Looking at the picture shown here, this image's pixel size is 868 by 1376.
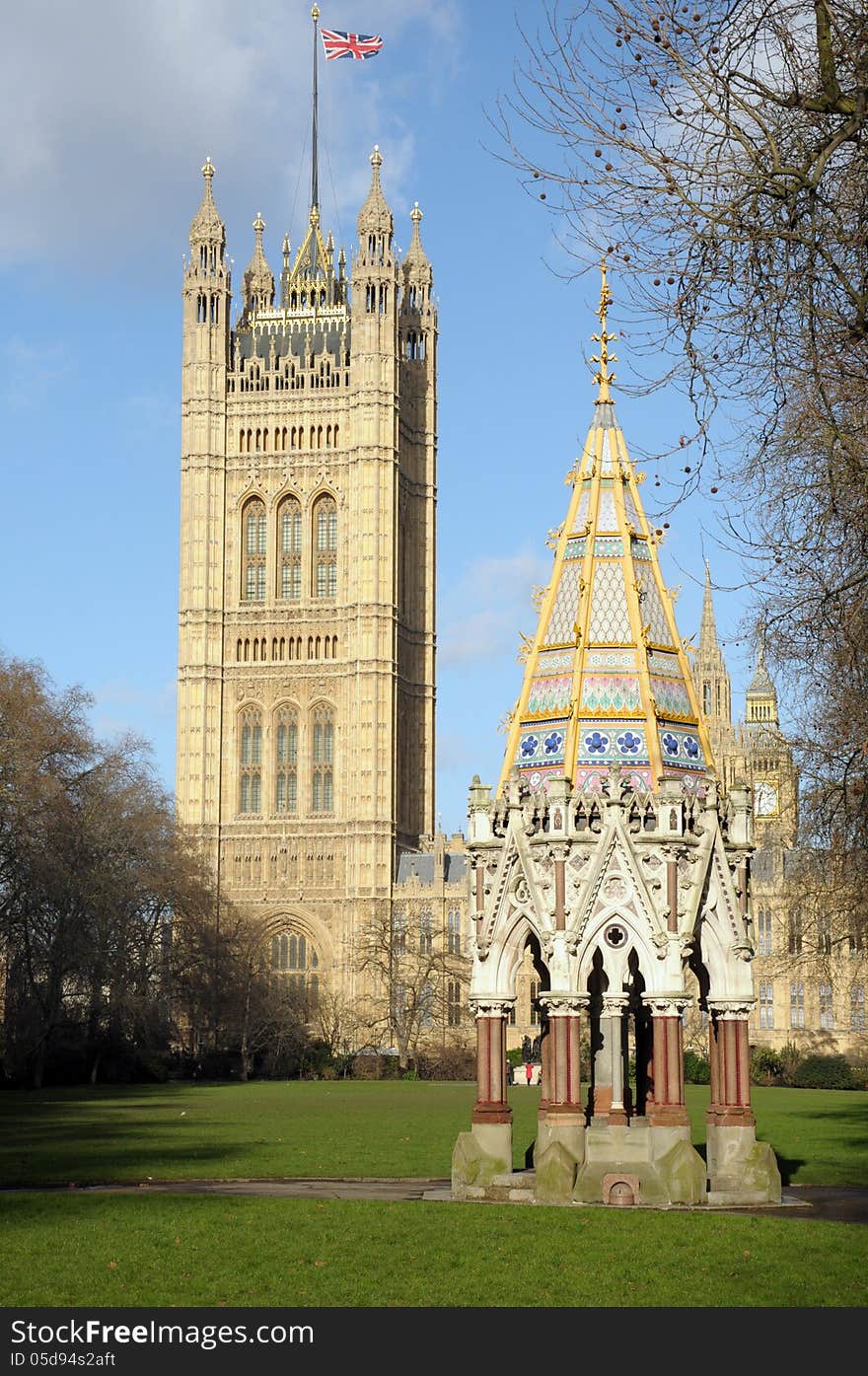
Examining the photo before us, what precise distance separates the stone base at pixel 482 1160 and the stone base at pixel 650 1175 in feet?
3.52

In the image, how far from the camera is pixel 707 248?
545 inches

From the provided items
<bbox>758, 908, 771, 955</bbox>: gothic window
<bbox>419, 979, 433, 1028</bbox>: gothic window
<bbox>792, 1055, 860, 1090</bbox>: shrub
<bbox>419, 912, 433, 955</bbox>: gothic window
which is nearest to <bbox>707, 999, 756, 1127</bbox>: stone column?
<bbox>792, 1055, 860, 1090</bbox>: shrub

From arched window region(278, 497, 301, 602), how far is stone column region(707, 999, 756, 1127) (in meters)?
84.8

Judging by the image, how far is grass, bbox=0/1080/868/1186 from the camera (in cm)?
2777

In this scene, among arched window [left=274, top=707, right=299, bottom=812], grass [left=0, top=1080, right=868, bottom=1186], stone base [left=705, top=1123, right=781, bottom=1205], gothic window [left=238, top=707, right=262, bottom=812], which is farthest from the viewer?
gothic window [left=238, top=707, right=262, bottom=812]

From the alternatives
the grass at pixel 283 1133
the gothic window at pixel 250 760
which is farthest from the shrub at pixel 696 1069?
the gothic window at pixel 250 760

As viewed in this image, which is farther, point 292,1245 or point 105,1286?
point 292,1245

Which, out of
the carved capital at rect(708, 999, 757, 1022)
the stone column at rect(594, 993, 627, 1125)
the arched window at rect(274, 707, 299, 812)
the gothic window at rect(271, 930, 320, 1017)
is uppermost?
the arched window at rect(274, 707, 299, 812)

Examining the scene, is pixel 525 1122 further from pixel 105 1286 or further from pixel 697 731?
pixel 105 1286

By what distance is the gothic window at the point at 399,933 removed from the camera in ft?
289

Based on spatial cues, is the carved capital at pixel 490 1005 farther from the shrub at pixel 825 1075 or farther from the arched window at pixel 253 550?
the arched window at pixel 253 550

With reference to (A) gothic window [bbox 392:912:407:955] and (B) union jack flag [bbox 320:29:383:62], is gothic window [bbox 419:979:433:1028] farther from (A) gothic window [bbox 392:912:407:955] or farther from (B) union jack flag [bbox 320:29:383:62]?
(B) union jack flag [bbox 320:29:383:62]
